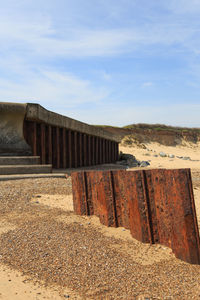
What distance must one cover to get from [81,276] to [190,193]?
1.27 metres

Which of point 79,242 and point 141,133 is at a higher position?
point 141,133

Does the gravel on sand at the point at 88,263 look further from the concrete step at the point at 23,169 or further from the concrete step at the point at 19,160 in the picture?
the concrete step at the point at 19,160

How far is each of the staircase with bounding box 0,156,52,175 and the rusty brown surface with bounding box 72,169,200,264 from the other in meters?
3.72

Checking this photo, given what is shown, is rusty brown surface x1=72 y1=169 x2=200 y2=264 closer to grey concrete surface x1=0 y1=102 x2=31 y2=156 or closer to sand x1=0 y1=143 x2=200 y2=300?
sand x1=0 y1=143 x2=200 y2=300

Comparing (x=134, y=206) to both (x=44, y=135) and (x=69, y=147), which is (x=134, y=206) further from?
(x=69, y=147)

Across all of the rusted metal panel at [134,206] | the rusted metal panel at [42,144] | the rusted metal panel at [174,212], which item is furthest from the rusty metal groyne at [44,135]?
the rusted metal panel at [174,212]

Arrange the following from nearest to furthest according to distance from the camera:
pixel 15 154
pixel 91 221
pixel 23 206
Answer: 1. pixel 91 221
2. pixel 23 206
3. pixel 15 154

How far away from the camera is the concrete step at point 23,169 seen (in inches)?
281

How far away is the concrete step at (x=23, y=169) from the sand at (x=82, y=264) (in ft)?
11.1

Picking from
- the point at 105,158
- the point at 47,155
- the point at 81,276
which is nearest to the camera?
the point at 81,276

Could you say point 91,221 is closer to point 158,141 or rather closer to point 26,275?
point 26,275

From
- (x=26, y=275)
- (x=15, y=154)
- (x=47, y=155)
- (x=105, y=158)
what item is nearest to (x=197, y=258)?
(x=26, y=275)

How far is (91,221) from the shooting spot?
3861 millimetres

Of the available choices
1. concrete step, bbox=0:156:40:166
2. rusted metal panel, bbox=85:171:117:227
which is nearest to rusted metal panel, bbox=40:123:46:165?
concrete step, bbox=0:156:40:166
